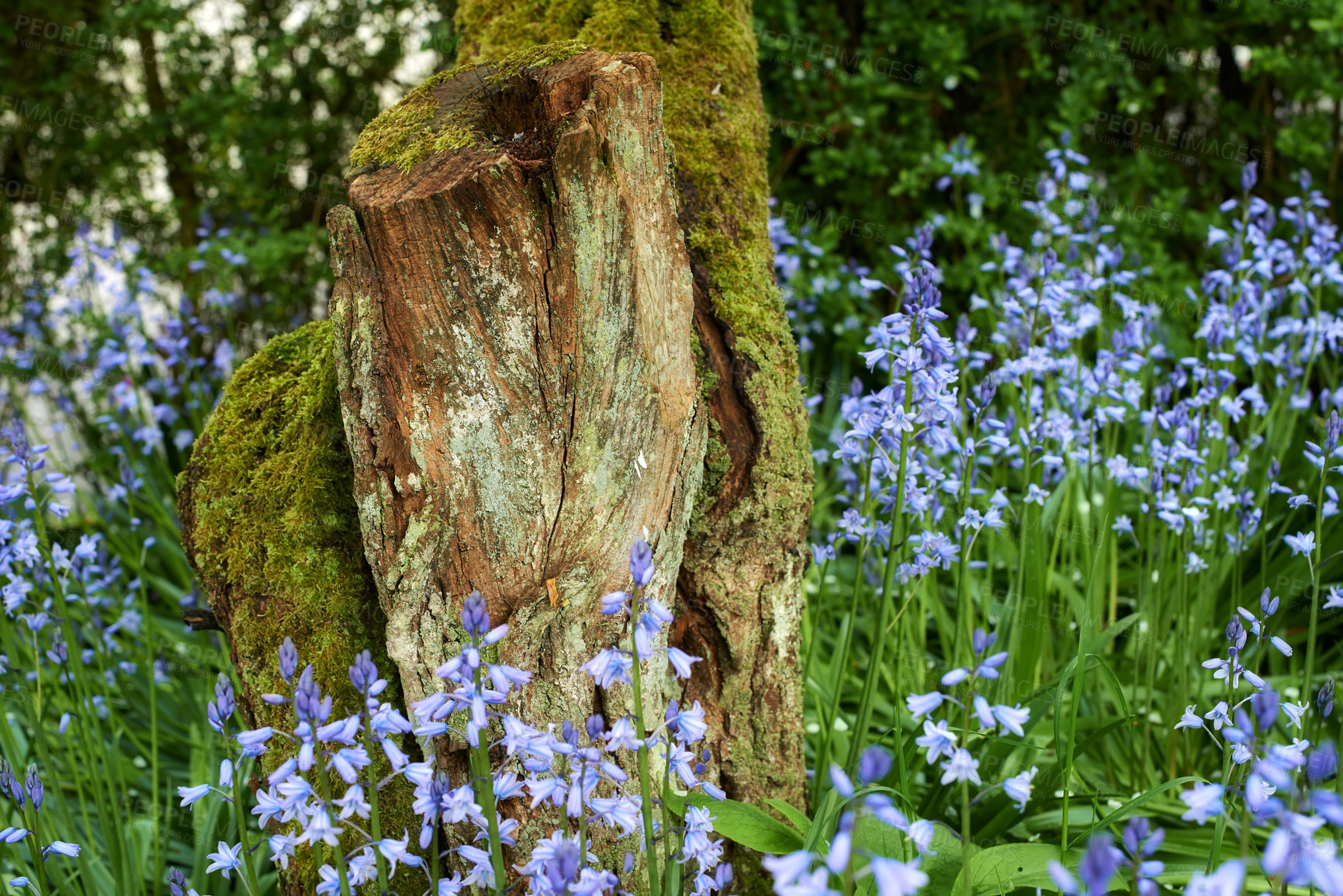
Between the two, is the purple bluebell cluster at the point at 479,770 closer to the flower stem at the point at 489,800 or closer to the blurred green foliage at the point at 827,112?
the flower stem at the point at 489,800

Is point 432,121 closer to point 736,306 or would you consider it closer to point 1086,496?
point 736,306

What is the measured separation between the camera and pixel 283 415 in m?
2.23

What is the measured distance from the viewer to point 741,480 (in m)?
2.20

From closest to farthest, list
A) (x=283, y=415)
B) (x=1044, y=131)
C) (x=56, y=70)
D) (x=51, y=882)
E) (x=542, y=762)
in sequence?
(x=542, y=762)
(x=283, y=415)
(x=51, y=882)
(x=1044, y=131)
(x=56, y=70)

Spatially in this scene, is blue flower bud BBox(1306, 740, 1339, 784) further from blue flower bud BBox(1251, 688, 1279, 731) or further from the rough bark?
the rough bark

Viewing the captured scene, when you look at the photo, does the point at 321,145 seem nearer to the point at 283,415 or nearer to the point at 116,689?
the point at 116,689

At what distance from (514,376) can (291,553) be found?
0.67 metres

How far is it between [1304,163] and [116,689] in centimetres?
664

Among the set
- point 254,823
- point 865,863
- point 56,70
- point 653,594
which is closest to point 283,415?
point 653,594

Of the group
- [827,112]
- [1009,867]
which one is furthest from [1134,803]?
[827,112]

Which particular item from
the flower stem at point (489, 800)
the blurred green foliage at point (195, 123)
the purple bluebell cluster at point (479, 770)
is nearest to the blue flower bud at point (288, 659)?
the purple bluebell cluster at point (479, 770)

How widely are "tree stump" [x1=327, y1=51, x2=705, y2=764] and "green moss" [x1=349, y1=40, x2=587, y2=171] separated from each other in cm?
1

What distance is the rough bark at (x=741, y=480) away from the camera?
85.5 inches

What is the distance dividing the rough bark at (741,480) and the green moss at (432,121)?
537 mm
